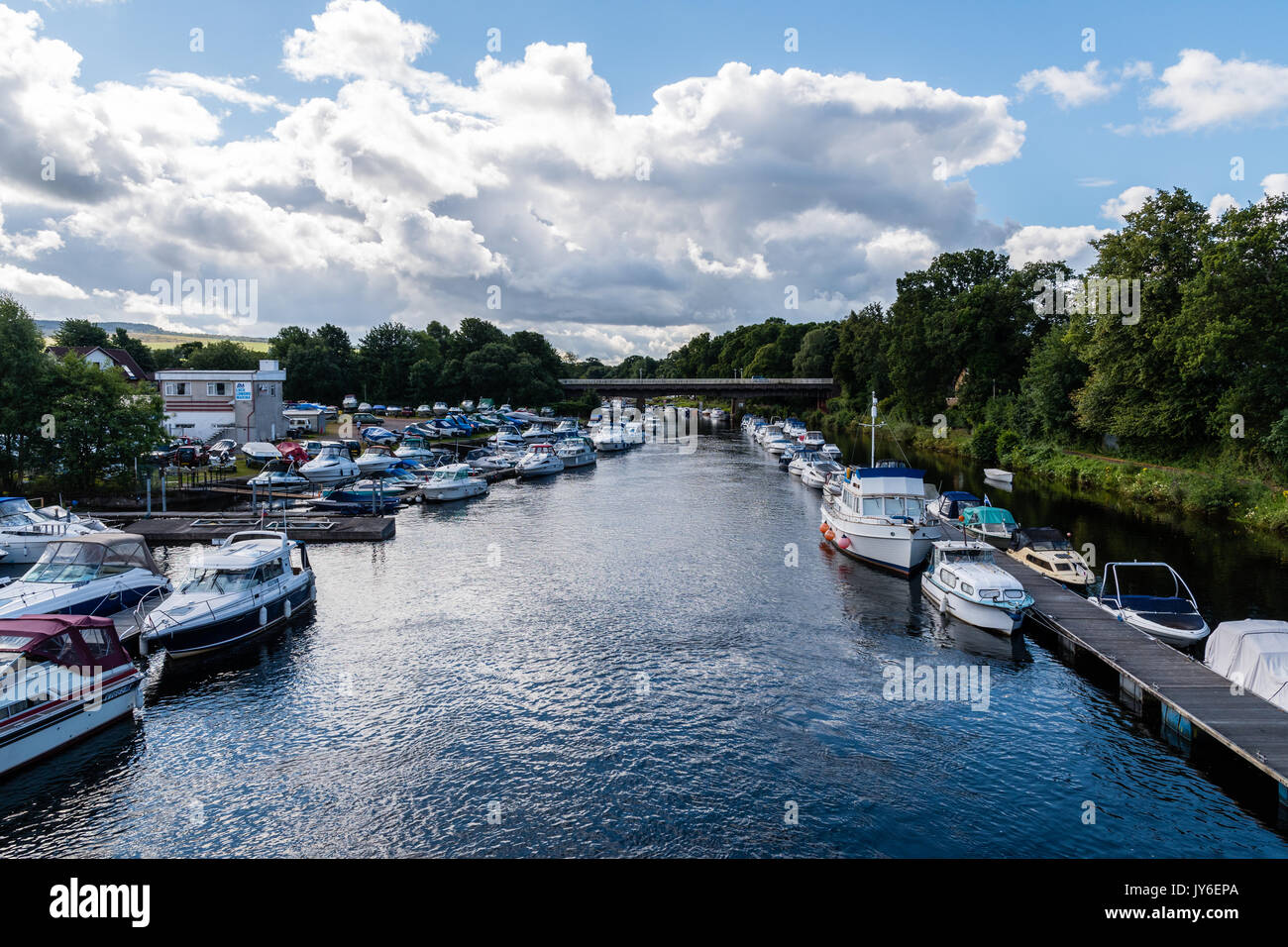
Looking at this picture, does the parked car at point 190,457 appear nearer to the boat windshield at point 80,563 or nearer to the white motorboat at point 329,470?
the white motorboat at point 329,470

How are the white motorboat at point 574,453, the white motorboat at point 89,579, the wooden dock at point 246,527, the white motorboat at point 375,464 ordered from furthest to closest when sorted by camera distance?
1. the white motorboat at point 574,453
2. the white motorboat at point 375,464
3. the wooden dock at point 246,527
4. the white motorboat at point 89,579

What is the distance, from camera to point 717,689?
82.7 ft

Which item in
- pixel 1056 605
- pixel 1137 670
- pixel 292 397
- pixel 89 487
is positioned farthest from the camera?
pixel 292 397

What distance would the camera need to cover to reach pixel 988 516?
4359cm

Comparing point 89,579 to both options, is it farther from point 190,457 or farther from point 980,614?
point 190,457

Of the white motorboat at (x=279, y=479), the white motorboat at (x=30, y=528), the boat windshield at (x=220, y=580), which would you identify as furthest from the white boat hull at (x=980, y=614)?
the white motorboat at (x=279, y=479)

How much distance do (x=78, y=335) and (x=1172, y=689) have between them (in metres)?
160

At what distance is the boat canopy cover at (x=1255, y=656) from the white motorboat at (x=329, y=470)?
193 feet

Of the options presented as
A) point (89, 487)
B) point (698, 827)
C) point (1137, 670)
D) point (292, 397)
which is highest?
point (292, 397)

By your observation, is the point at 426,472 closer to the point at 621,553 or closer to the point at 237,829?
the point at 621,553

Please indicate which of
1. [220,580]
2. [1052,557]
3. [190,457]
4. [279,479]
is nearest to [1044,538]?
[1052,557]

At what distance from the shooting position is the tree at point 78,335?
12925cm

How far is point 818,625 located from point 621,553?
49.7ft
